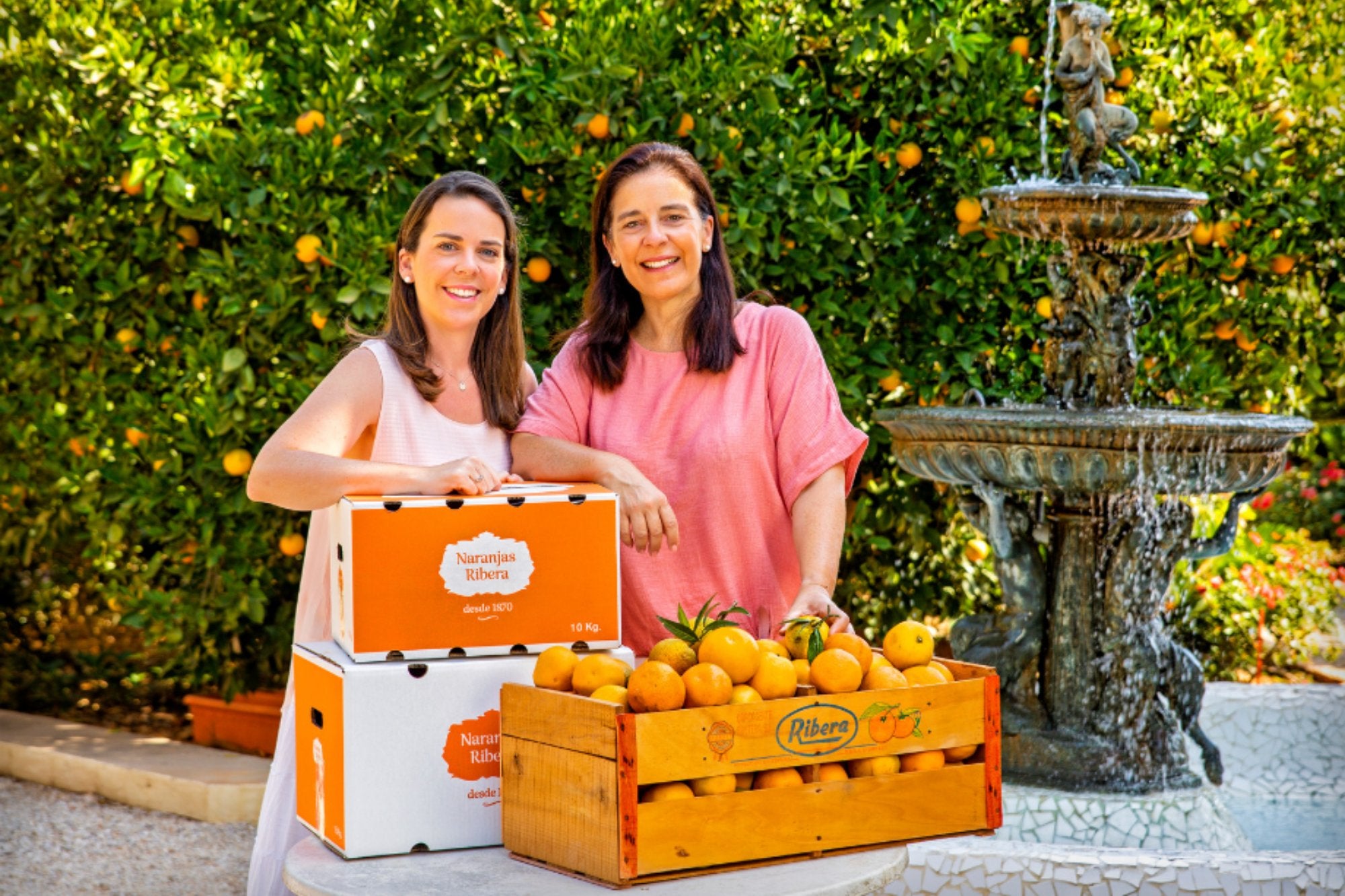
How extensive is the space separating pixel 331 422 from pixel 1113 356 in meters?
2.87

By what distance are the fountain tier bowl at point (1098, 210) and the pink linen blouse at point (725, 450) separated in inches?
76.8

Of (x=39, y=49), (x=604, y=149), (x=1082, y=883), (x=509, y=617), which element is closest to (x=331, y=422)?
(x=509, y=617)

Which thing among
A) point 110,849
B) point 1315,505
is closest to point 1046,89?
point 110,849

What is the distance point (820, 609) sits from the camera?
2.42 metres

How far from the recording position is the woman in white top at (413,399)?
2383 millimetres

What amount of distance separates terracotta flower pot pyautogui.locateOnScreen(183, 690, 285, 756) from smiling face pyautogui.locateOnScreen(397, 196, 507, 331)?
287 centimetres

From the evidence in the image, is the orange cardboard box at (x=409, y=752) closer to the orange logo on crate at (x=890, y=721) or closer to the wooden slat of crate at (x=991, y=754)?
the orange logo on crate at (x=890, y=721)

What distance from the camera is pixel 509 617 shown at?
2201 millimetres

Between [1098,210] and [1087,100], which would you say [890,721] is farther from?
[1087,100]

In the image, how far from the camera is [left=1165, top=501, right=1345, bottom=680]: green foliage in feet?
19.8

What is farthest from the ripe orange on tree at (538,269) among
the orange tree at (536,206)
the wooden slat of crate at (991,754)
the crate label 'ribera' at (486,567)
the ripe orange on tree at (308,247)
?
the wooden slat of crate at (991,754)

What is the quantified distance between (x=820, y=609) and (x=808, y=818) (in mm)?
471

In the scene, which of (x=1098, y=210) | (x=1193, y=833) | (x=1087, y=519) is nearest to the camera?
(x=1193, y=833)

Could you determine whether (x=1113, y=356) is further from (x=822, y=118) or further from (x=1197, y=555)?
(x=822, y=118)
